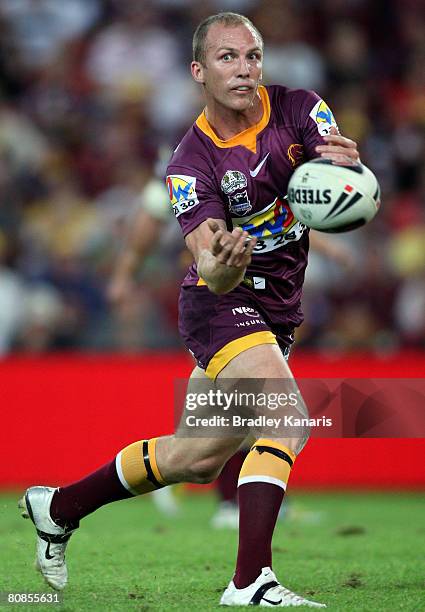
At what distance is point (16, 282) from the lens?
38.5ft

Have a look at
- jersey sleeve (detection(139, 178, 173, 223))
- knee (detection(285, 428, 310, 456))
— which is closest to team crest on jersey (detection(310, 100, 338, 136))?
knee (detection(285, 428, 310, 456))

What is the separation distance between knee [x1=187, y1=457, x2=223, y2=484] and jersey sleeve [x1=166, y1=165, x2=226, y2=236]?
102 centimetres

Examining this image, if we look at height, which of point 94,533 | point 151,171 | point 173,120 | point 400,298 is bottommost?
point 94,533

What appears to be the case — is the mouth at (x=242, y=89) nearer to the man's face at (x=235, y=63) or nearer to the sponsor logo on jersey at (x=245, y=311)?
the man's face at (x=235, y=63)

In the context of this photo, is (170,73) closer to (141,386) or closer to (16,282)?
(16,282)

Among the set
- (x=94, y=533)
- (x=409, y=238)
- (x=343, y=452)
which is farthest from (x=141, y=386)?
(x=409, y=238)

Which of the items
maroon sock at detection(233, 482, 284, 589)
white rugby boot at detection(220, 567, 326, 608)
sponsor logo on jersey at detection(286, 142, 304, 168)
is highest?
sponsor logo on jersey at detection(286, 142, 304, 168)

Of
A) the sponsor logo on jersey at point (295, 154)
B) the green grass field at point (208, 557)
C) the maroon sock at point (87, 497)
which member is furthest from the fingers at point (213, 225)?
the green grass field at point (208, 557)

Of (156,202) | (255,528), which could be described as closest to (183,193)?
(255,528)

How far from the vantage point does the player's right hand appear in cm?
454

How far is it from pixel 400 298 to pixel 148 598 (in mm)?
7321

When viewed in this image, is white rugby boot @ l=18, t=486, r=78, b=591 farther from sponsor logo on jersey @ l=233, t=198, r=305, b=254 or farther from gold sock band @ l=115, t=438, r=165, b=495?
sponsor logo on jersey @ l=233, t=198, r=305, b=254

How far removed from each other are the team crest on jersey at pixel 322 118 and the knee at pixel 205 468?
5.06ft

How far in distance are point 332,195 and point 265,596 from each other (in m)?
1.64
